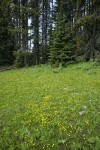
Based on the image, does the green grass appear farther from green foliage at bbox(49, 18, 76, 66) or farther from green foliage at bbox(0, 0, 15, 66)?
green foliage at bbox(0, 0, 15, 66)

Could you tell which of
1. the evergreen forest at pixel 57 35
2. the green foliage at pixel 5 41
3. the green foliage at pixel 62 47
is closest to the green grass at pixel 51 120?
the green foliage at pixel 62 47

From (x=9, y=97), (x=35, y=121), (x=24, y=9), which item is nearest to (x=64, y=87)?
(x=9, y=97)

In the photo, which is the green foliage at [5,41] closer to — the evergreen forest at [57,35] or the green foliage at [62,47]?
the evergreen forest at [57,35]

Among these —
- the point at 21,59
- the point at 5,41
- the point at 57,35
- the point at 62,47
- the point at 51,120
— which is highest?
the point at 5,41

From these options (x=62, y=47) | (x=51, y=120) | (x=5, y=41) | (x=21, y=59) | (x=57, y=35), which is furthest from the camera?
(x=5, y=41)

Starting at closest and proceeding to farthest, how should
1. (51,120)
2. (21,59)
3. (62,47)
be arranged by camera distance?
(51,120) → (62,47) → (21,59)

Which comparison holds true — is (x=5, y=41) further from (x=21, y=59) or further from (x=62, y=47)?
(x=62, y=47)

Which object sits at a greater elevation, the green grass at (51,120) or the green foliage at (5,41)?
the green foliage at (5,41)

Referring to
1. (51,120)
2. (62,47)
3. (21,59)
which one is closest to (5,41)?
(21,59)

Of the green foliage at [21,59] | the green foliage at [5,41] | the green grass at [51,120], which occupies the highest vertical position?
the green foliage at [5,41]

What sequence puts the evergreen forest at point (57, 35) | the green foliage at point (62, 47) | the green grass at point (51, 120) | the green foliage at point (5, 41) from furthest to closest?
1. the green foliage at point (5, 41)
2. the evergreen forest at point (57, 35)
3. the green foliage at point (62, 47)
4. the green grass at point (51, 120)

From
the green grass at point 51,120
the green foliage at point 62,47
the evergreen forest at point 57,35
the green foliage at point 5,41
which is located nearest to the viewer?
the green grass at point 51,120

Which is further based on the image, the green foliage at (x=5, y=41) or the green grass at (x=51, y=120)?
the green foliage at (x=5, y=41)

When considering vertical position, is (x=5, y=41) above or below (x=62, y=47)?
above
